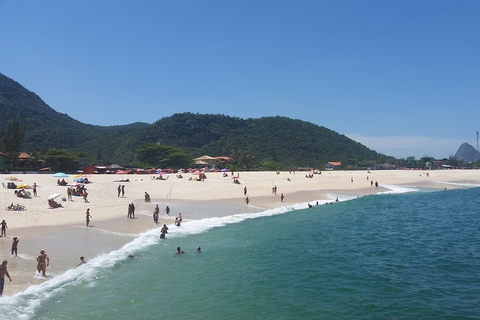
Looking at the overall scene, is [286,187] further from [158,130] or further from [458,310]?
[158,130]

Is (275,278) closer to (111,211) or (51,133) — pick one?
(111,211)

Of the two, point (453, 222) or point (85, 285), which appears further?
point (453, 222)

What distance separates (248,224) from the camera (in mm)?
26406

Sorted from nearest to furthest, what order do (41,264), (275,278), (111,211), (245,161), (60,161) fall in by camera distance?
(41,264) → (275,278) → (111,211) → (60,161) → (245,161)

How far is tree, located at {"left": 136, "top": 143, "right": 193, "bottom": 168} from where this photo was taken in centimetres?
8844

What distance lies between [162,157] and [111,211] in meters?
61.4

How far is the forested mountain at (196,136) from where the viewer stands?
137625 millimetres

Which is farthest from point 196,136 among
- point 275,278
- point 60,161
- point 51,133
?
point 275,278

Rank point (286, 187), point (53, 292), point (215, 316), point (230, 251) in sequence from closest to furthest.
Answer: point (215, 316), point (53, 292), point (230, 251), point (286, 187)

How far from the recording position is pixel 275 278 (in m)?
14.6

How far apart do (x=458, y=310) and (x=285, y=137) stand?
15293 centimetres

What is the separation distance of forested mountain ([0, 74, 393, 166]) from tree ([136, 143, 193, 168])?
31.2m

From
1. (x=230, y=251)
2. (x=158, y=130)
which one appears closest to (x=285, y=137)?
(x=158, y=130)

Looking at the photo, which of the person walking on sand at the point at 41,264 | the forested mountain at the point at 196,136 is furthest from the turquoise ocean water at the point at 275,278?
the forested mountain at the point at 196,136
